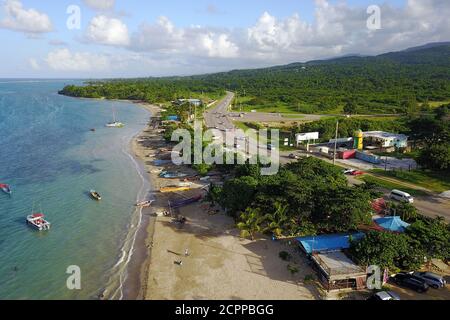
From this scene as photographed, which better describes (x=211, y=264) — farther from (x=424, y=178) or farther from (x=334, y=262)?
(x=424, y=178)

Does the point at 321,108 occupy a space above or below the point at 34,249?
above

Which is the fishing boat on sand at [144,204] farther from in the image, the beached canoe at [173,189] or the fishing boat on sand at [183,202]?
the beached canoe at [173,189]

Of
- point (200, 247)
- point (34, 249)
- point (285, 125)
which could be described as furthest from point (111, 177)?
point (285, 125)

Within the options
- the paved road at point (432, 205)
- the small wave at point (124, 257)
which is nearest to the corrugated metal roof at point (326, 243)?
the paved road at point (432, 205)

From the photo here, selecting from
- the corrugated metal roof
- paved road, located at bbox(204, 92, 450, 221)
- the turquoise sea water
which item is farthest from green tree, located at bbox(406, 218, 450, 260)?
the turquoise sea water

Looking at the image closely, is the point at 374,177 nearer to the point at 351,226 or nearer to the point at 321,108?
the point at 351,226

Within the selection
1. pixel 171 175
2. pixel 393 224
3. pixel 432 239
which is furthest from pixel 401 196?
pixel 171 175

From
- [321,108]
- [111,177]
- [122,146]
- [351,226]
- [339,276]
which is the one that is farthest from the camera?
[321,108]
